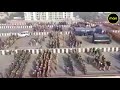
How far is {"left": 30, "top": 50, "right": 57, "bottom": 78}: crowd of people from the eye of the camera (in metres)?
3.97

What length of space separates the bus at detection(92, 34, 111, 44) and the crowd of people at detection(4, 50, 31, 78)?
80 cm

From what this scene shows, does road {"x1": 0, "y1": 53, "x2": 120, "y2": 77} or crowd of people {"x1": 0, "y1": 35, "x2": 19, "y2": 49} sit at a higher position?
crowd of people {"x1": 0, "y1": 35, "x2": 19, "y2": 49}

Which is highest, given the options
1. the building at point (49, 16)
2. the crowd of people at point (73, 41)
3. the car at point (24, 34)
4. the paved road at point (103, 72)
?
the building at point (49, 16)

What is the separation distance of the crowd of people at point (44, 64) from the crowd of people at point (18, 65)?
0.12m

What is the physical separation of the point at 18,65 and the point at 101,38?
1.02 metres

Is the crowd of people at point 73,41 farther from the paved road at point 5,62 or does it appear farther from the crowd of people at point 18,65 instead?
the paved road at point 5,62

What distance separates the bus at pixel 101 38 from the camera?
13.1 feet

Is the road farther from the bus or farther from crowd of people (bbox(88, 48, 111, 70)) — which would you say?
the bus

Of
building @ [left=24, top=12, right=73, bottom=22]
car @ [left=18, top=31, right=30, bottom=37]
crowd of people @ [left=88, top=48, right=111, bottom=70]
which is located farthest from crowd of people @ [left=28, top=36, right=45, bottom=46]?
crowd of people @ [left=88, top=48, right=111, bottom=70]

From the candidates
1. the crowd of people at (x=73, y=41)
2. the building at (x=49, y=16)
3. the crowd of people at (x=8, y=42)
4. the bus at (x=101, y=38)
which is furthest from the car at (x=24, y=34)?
the bus at (x=101, y=38)

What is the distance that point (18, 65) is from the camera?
13.1ft

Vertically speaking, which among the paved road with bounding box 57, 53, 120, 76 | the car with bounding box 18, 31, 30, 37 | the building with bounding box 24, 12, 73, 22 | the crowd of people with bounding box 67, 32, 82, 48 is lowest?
the paved road with bounding box 57, 53, 120, 76
